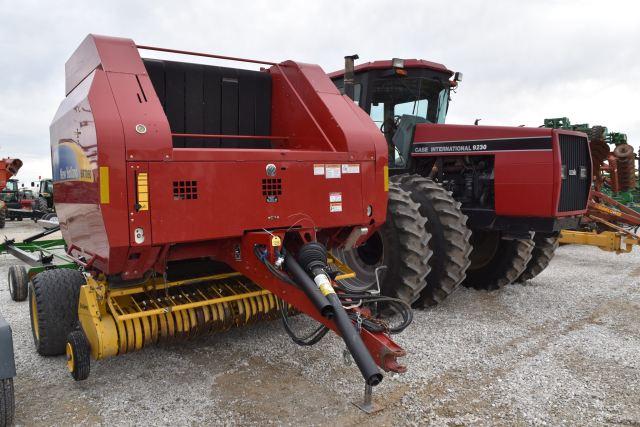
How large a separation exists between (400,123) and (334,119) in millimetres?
2421

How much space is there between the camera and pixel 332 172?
12.1 ft

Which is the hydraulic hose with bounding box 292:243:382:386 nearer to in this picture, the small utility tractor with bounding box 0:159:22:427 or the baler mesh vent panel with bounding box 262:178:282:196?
the baler mesh vent panel with bounding box 262:178:282:196

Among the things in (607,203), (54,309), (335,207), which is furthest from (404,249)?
(607,203)

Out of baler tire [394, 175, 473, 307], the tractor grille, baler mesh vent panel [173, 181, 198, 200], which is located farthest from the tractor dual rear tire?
baler mesh vent panel [173, 181, 198, 200]

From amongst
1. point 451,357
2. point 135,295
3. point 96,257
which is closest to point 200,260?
point 135,295

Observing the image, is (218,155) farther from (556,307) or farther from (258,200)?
(556,307)

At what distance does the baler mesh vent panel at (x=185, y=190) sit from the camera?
10.1 feet

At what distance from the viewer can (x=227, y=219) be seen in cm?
327

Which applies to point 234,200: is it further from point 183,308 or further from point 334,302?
point 334,302

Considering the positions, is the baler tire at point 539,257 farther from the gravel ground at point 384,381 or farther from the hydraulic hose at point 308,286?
the hydraulic hose at point 308,286

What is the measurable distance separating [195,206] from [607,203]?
31.8 ft

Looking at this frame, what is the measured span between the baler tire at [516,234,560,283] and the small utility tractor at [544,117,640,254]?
1.07m

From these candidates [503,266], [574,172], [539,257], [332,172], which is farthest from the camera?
[539,257]

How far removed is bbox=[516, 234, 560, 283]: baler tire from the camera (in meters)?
6.14
